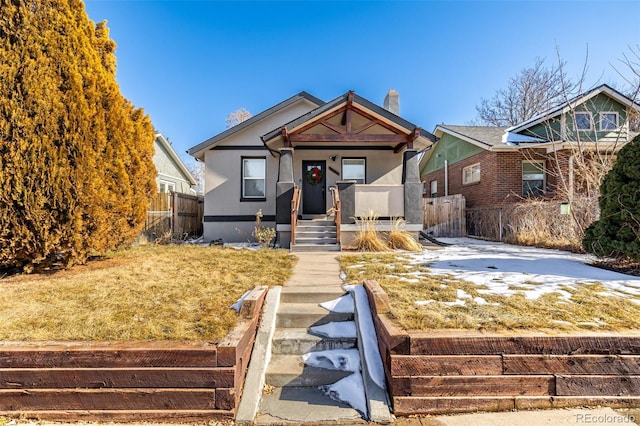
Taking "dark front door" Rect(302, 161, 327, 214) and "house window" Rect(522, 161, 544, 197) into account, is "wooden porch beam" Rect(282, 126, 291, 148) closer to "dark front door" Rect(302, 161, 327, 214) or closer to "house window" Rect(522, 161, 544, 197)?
"dark front door" Rect(302, 161, 327, 214)

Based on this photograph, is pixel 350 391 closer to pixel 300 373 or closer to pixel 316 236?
pixel 300 373

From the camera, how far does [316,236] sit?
316 inches

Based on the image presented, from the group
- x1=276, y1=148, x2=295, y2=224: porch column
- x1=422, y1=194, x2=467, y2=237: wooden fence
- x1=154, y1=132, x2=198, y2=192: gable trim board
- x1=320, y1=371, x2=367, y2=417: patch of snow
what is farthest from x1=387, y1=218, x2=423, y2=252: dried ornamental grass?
x1=154, y1=132, x2=198, y2=192: gable trim board

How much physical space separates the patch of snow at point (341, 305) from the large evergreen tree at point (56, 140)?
4.30 metres

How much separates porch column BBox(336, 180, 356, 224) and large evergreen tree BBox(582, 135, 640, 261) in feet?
17.2

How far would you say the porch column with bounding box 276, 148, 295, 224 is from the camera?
27.1 feet

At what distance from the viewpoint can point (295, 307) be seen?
132 inches

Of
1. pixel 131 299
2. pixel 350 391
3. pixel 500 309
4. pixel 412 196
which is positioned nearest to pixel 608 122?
pixel 412 196

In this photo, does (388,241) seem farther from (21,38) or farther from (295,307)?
(21,38)

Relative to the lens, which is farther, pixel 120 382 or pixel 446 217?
pixel 446 217

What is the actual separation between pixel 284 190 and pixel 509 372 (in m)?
6.91

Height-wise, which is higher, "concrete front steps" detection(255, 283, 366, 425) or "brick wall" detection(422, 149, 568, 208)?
"brick wall" detection(422, 149, 568, 208)

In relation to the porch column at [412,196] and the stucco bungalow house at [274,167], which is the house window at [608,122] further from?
the porch column at [412,196]


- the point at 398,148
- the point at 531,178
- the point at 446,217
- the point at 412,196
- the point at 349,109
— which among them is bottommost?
the point at 446,217
